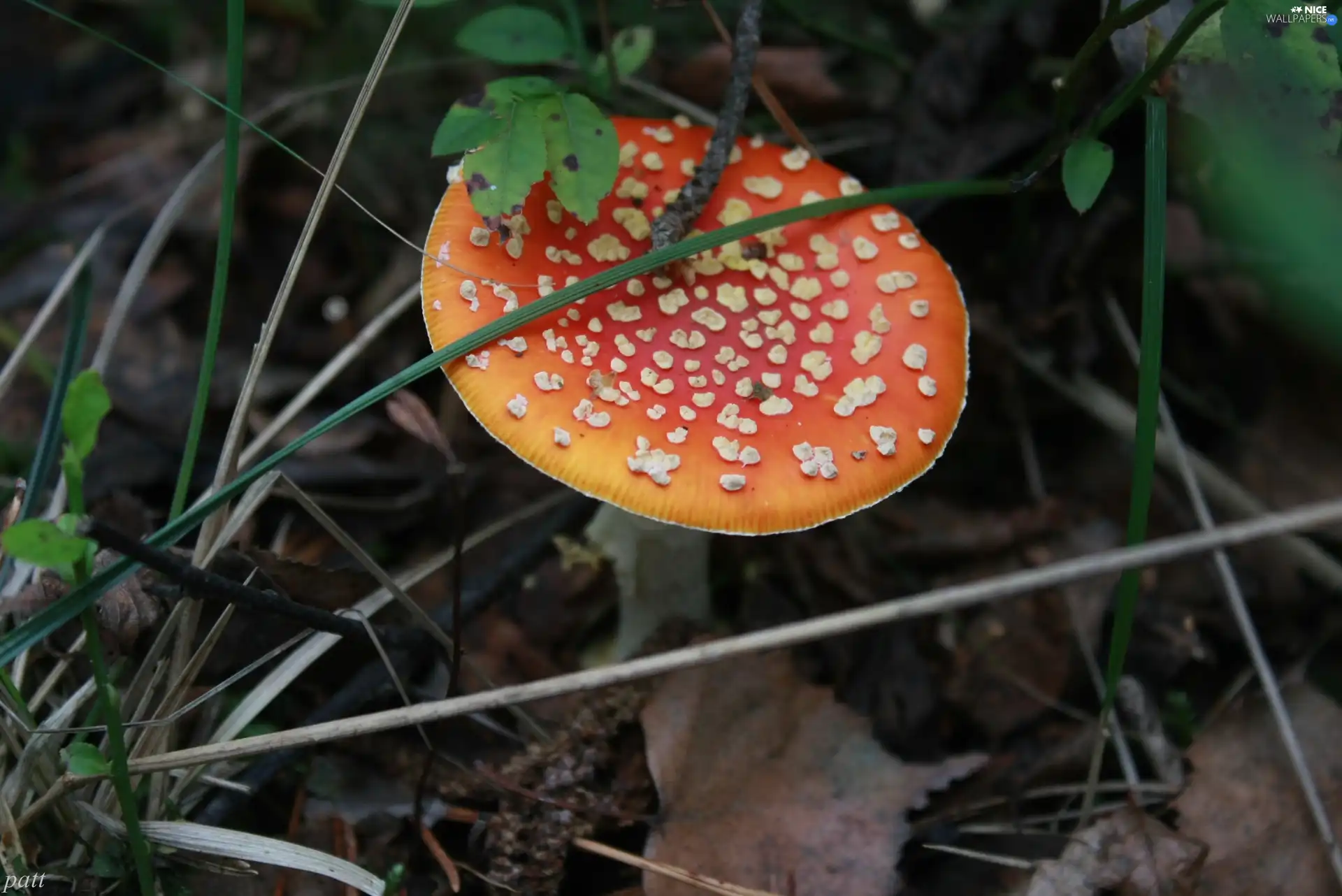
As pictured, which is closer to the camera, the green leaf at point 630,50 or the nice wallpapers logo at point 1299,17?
→ the nice wallpapers logo at point 1299,17

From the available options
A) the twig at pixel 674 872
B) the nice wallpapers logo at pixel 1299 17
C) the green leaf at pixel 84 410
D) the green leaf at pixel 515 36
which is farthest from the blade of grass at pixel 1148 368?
the green leaf at pixel 84 410

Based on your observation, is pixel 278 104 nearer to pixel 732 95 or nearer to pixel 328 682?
pixel 732 95

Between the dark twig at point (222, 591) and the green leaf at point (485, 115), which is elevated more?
the green leaf at point (485, 115)

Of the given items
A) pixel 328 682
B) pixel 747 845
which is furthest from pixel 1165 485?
pixel 328 682

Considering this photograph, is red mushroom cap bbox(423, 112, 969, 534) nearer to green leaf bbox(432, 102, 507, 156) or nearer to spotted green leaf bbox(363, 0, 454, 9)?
green leaf bbox(432, 102, 507, 156)

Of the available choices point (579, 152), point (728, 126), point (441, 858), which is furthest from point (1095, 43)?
point (441, 858)

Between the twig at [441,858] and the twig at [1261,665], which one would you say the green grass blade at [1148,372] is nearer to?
the twig at [1261,665]
